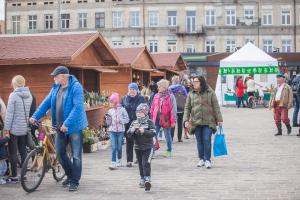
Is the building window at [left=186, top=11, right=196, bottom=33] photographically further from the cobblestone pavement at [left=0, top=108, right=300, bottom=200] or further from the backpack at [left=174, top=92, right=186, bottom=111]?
the cobblestone pavement at [left=0, top=108, right=300, bottom=200]

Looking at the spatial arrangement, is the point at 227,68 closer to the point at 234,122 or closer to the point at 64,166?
the point at 234,122

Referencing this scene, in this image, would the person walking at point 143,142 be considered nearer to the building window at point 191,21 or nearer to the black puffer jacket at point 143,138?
the black puffer jacket at point 143,138

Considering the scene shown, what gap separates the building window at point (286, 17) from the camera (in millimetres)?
55062

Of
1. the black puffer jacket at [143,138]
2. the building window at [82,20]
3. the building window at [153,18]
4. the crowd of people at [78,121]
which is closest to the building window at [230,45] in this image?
the building window at [153,18]

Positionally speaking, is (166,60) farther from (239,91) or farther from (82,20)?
(82,20)

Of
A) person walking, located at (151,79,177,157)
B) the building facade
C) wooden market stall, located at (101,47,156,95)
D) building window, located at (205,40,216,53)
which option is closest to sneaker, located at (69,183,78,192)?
person walking, located at (151,79,177,157)

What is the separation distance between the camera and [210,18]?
55.7 metres

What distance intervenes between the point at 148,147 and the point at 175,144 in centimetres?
656

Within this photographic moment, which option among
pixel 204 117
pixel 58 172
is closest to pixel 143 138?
pixel 58 172

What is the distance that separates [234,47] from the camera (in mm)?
54906

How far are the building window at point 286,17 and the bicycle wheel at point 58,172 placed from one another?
1905 inches

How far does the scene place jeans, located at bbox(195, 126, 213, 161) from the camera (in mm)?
11086

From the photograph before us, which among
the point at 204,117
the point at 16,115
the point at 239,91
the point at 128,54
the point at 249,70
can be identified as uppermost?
the point at 128,54

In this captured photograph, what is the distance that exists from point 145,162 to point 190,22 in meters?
47.8
